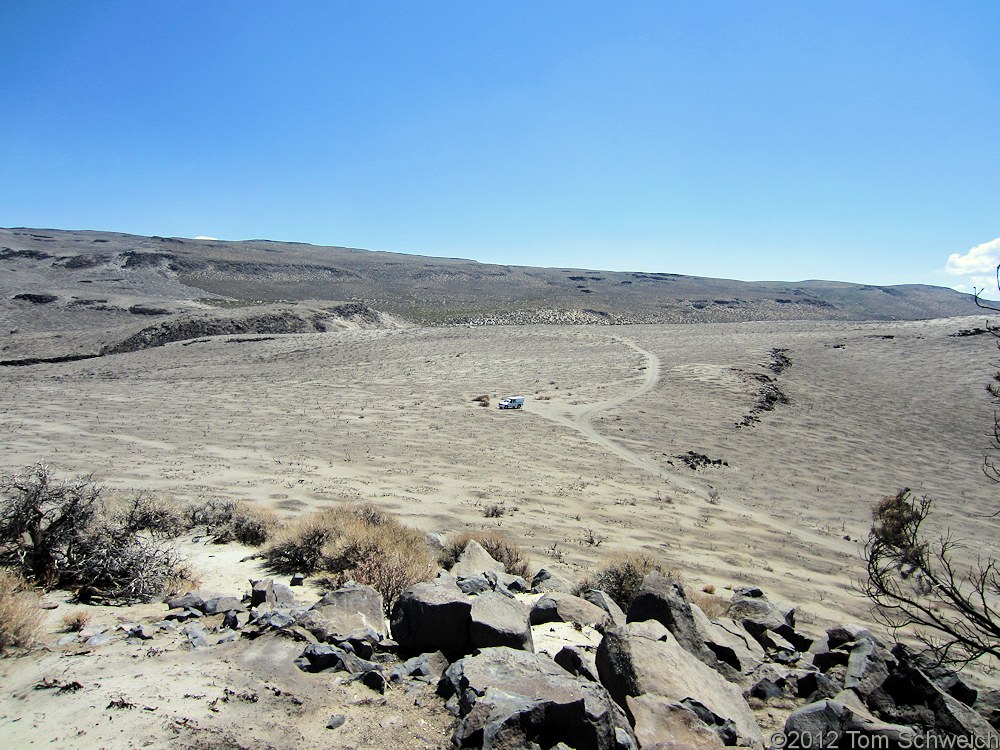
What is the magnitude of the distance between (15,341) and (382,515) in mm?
42969

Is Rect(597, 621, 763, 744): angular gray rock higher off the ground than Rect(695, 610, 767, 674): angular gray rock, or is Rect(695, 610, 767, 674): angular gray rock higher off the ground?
Rect(597, 621, 763, 744): angular gray rock

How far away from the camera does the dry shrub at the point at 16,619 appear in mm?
4016

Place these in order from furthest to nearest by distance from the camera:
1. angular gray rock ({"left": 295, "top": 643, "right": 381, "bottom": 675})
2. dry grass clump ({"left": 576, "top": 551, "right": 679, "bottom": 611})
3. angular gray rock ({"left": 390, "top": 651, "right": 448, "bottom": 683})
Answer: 1. dry grass clump ({"left": 576, "top": 551, "right": 679, "bottom": 611})
2. angular gray rock ({"left": 390, "top": 651, "right": 448, "bottom": 683})
3. angular gray rock ({"left": 295, "top": 643, "right": 381, "bottom": 675})

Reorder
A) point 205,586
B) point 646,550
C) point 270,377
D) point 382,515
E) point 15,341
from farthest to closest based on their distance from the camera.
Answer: point 15,341 < point 270,377 < point 646,550 < point 382,515 < point 205,586

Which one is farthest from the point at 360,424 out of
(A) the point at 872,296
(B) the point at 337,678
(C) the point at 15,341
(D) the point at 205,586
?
(A) the point at 872,296

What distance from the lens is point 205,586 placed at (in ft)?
19.9

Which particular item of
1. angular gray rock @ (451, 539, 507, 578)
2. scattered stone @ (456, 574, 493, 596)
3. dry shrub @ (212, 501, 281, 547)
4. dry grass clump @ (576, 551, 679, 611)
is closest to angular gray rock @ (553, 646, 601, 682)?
scattered stone @ (456, 574, 493, 596)

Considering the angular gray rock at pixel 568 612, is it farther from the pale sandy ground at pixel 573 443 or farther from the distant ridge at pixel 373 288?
the distant ridge at pixel 373 288

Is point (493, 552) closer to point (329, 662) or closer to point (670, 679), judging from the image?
point (670, 679)

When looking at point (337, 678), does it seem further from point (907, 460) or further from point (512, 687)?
point (907, 460)

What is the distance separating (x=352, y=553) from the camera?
6.64 m

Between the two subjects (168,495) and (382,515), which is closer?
(382,515)

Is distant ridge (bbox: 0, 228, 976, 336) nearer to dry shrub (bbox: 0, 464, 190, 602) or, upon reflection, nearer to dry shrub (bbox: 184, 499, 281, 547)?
dry shrub (bbox: 184, 499, 281, 547)

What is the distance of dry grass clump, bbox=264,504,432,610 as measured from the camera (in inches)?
238
